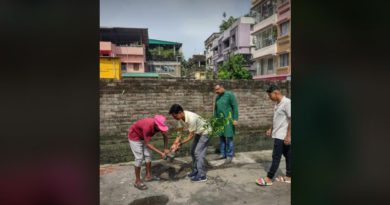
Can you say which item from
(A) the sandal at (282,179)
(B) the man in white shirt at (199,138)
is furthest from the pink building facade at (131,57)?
(A) the sandal at (282,179)

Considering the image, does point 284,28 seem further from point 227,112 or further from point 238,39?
point 227,112

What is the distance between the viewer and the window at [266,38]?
69.4 ft

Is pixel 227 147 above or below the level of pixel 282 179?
above

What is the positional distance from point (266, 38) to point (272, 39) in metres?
1.13

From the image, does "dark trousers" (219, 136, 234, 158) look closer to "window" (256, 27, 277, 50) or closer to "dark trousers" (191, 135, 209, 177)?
"dark trousers" (191, 135, 209, 177)

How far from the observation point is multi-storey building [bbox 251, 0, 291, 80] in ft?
63.4

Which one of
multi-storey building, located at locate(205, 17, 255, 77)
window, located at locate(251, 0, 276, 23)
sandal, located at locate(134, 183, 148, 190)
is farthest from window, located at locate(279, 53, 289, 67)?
sandal, located at locate(134, 183, 148, 190)

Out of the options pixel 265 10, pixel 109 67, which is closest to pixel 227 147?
pixel 109 67

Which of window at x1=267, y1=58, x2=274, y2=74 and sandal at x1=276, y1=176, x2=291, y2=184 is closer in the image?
sandal at x1=276, y1=176, x2=291, y2=184

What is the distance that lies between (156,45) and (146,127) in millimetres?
30359

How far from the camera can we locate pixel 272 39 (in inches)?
839

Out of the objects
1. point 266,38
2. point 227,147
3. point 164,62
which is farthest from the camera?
point 164,62
